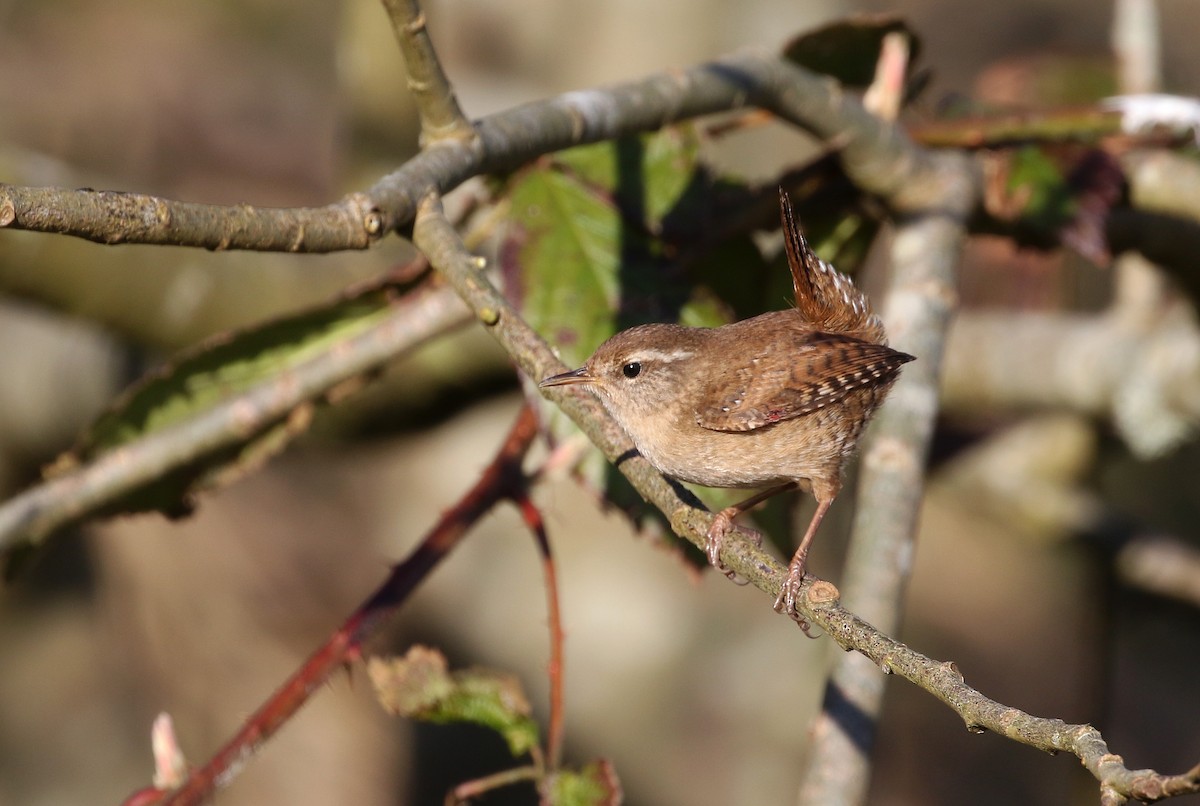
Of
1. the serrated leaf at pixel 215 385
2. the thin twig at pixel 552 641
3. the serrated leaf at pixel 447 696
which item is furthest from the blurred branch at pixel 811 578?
the serrated leaf at pixel 215 385

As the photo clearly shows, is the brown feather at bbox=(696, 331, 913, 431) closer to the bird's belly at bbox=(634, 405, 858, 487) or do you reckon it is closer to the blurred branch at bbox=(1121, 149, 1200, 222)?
the bird's belly at bbox=(634, 405, 858, 487)

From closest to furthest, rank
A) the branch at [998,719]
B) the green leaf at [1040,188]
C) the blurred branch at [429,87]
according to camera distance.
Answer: the branch at [998,719], the blurred branch at [429,87], the green leaf at [1040,188]

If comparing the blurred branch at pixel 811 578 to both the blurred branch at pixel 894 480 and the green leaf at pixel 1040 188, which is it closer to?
the blurred branch at pixel 894 480

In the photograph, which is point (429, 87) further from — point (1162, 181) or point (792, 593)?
point (1162, 181)

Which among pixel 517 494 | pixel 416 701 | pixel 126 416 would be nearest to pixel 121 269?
pixel 126 416

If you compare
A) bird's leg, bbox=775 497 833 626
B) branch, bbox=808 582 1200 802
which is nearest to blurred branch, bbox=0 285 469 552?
bird's leg, bbox=775 497 833 626

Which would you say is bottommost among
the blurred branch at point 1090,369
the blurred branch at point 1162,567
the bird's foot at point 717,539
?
the bird's foot at point 717,539

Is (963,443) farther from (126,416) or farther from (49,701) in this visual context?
(49,701)
